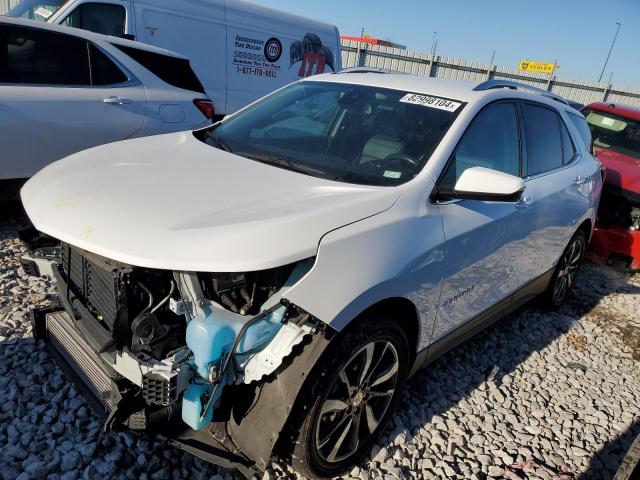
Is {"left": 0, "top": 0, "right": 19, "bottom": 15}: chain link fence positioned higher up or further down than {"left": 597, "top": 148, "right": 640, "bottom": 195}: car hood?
higher up

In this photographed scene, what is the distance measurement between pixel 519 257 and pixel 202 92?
389 cm

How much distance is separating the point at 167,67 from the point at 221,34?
9.16 feet

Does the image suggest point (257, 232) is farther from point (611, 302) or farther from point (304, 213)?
point (611, 302)

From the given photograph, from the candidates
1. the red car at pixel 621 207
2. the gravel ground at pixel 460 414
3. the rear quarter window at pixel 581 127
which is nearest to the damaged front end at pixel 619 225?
the red car at pixel 621 207

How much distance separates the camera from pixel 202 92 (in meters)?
5.66

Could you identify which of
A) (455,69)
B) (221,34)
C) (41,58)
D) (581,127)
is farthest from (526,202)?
(455,69)

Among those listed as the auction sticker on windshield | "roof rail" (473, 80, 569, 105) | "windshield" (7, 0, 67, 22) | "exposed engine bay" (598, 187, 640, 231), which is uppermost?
"roof rail" (473, 80, 569, 105)

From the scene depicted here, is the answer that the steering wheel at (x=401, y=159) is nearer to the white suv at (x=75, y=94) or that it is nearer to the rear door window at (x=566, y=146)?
the rear door window at (x=566, y=146)

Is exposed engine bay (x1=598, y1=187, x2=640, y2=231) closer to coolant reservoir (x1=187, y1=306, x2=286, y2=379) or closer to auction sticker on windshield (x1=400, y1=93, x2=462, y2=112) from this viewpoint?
auction sticker on windshield (x1=400, y1=93, x2=462, y2=112)

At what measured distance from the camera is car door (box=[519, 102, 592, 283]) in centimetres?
345

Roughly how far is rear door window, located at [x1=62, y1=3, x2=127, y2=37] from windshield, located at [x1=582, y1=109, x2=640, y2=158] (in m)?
6.77

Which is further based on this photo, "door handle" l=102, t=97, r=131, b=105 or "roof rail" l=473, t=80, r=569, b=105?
"door handle" l=102, t=97, r=131, b=105

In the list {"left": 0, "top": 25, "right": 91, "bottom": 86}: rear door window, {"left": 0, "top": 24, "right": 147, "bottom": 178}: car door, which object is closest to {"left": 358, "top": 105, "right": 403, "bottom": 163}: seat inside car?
{"left": 0, "top": 24, "right": 147, "bottom": 178}: car door

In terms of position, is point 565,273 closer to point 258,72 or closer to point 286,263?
point 286,263
